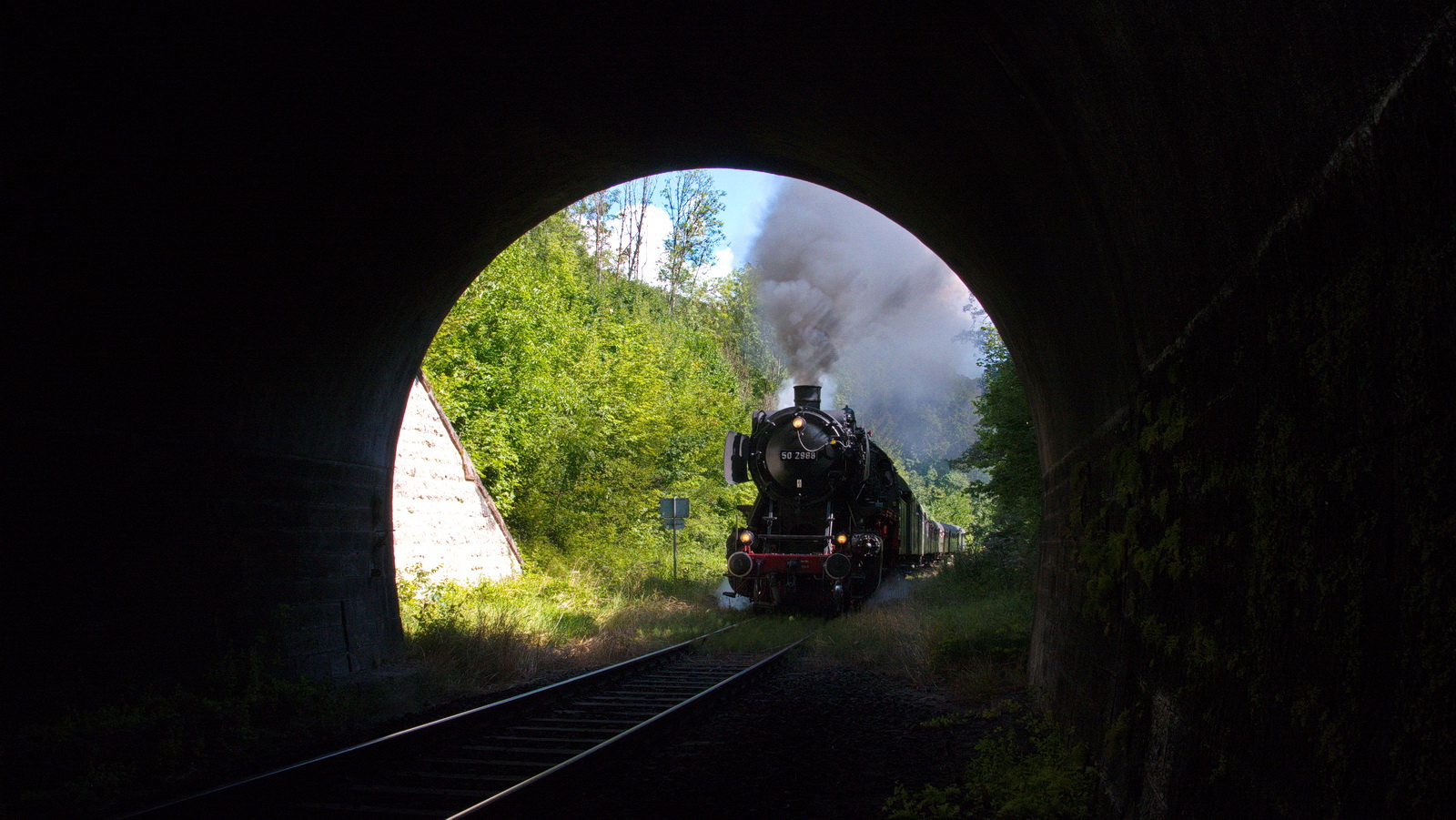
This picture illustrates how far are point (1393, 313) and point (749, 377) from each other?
39836 mm

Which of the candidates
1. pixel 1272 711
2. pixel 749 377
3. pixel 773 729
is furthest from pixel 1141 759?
pixel 749 377

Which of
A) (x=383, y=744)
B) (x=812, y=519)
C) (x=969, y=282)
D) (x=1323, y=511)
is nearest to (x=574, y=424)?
(x=812, y=519)

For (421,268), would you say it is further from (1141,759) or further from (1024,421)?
(1024,421)

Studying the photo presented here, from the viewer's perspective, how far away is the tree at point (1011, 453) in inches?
715

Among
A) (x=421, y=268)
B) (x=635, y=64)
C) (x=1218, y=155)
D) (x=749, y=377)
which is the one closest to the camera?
(x=1218, y=155)

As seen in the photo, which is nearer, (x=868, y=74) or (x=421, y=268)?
(x=868, y=74)

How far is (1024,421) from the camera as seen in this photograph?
714 inches

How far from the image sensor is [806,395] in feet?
56.8

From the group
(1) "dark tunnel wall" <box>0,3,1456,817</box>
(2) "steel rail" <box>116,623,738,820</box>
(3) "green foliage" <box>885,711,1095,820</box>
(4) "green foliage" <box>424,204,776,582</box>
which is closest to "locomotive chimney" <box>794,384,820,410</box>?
(4) "green foliage" <box>424,204,776,582</box>

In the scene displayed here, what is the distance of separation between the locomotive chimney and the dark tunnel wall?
7.61 m

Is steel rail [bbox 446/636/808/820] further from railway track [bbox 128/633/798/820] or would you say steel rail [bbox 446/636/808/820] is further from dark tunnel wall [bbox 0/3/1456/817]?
dark tunnel wall [bbox 0/3/1456/817]

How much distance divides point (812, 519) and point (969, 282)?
6734 millimetres

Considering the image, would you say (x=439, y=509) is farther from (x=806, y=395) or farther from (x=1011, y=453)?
(x=1011, y=453)

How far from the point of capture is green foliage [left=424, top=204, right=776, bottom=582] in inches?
862
